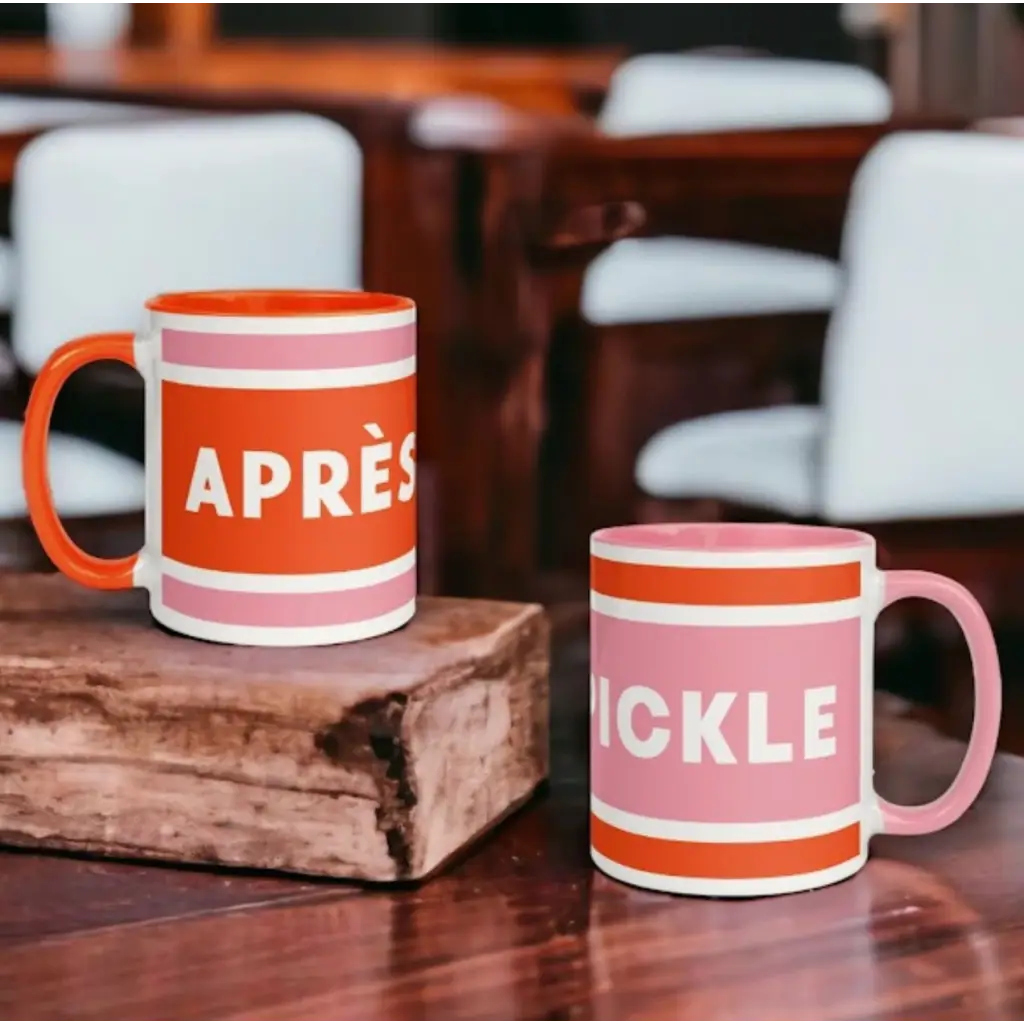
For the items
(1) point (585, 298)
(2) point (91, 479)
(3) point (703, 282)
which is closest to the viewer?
(2) point (91, 479)

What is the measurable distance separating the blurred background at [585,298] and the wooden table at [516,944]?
0.27 metres

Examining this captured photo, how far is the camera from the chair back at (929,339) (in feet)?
4.55

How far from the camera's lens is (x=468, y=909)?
592 millimetres

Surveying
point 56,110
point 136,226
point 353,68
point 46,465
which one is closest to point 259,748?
point 46,465

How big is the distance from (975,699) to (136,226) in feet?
3.19

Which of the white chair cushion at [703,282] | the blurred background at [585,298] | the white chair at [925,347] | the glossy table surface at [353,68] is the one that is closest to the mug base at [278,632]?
the blurred background at [585,298]

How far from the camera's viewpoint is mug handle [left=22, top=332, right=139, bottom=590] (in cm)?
69

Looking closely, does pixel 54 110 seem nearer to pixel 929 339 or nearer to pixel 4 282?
pixel 4 282

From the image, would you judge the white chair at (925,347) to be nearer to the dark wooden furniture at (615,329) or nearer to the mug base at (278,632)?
the dark wooden furniture at (615,329)

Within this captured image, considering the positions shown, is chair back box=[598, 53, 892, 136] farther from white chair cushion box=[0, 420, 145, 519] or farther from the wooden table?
the wooden table

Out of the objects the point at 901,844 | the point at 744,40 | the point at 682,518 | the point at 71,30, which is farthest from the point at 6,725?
the point at 744,40

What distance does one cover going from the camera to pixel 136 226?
55.1 inches

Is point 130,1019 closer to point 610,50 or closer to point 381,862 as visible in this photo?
point 381,862

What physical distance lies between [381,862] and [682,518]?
1.23 meters
